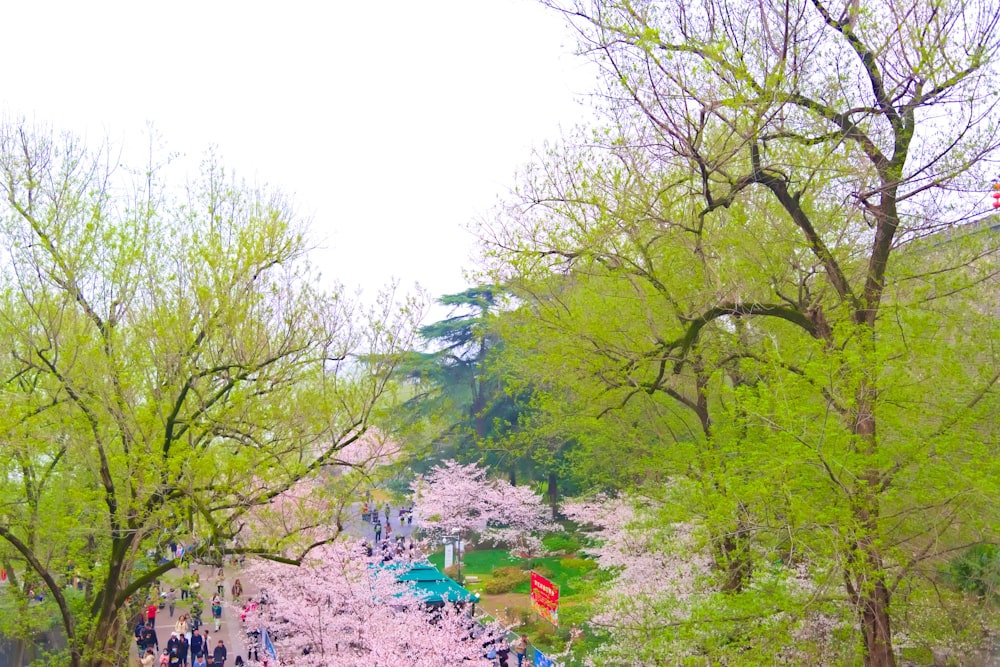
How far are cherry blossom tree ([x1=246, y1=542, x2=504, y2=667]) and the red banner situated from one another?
1.48 m

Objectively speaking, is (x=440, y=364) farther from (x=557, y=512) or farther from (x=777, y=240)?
(x=777, y=240)

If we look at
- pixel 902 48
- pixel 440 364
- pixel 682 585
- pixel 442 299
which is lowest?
pixel 682 585

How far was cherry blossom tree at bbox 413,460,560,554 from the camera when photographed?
31.5 meters

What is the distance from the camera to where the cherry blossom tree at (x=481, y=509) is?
31.5 metres

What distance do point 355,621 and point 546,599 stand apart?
494 cm

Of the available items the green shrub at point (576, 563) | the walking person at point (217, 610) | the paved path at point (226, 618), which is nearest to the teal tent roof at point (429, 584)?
the paved path at point (226, 618)

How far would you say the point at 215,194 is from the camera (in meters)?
10.2

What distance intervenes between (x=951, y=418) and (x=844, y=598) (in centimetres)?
191

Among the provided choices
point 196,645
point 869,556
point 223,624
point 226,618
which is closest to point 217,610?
point 223,624

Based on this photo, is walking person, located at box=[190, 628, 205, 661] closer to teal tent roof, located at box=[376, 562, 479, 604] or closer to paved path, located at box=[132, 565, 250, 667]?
paved path, located at box=[132, 565, 250, 667]

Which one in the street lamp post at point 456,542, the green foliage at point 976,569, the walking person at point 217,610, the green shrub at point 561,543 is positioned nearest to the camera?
the green foliage at point 976,569

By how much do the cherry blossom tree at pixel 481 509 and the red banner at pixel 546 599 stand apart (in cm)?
1106

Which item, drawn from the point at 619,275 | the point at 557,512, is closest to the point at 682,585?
the point at 619,275

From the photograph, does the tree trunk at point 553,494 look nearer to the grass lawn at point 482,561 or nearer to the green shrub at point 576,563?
the grass lawn at point 482,561
